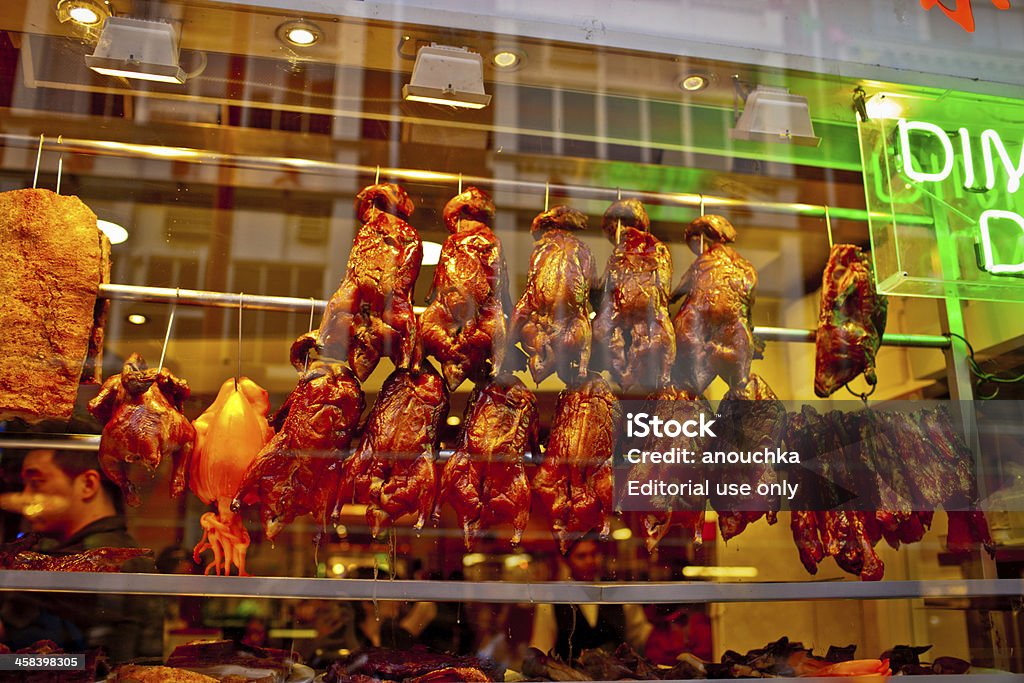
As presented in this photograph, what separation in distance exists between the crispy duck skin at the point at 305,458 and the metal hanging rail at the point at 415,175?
3.28 ft

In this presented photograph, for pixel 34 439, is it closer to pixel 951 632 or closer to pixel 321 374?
pixel 321 374

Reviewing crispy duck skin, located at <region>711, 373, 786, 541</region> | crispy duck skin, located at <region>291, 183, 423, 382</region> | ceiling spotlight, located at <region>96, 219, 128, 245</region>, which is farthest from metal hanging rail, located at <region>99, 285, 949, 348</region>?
ceiling spotlight, located at <region>96, 219, 128, 245</region>

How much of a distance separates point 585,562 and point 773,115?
2.04 meters

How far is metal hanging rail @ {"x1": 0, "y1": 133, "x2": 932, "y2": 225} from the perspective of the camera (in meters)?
3.31

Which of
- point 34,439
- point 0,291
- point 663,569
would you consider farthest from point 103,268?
point 663,569

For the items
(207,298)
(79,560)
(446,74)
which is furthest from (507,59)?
(79,560)

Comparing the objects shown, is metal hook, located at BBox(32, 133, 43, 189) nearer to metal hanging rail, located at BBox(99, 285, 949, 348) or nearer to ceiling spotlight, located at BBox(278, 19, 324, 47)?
metal hanging rail, located at BBox(99, 285, 949, 348)

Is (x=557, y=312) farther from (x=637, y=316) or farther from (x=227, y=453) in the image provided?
(x=227, y=453)

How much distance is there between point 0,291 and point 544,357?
1.89 m

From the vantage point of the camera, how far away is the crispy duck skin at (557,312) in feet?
10.0

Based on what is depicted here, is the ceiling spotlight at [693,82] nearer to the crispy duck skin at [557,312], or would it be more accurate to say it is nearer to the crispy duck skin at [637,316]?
the crispy duck skin at [637,316]

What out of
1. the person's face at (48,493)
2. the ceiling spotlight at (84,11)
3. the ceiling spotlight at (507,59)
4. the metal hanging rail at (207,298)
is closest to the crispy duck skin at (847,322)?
the metal hanging rail at (207,298)

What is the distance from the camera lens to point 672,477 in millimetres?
2910

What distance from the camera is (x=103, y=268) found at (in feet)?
10.5
